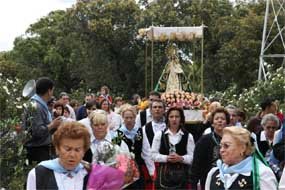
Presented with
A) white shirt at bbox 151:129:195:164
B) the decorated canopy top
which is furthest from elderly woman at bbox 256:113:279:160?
the decorated canopy top

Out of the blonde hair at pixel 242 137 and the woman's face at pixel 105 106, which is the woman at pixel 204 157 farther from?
the woman's face at pixel 105 106

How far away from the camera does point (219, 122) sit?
7379mm

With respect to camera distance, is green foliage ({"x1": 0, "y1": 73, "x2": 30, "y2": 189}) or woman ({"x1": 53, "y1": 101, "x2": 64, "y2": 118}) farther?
woman ({"x1": 53, "y1": 101, "x2": 64, "y2": 118})

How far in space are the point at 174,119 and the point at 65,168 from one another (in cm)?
394

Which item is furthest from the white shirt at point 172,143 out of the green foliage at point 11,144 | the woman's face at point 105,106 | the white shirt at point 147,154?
the woman's face at point 105,106

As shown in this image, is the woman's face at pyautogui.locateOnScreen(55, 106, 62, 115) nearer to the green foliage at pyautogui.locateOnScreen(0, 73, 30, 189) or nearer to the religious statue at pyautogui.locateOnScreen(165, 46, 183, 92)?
the green foliage at pyautogui.locateOnScreen(0, 73, 30, 189)

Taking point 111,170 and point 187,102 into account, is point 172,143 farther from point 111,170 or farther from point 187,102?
point 187,102

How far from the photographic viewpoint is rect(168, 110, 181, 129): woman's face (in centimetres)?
827

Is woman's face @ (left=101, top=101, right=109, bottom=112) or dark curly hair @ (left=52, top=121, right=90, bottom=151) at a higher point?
dark curly hair @ (left=52, top=121, right=90, bottom=151)

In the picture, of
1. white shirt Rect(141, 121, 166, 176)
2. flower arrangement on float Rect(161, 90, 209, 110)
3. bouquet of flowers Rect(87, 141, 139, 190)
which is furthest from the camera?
flower arrangement on float Rect(161, 90, 209, 110)

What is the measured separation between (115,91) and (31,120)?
37488mm

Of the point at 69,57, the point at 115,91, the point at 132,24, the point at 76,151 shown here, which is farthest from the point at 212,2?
the point at 76,151

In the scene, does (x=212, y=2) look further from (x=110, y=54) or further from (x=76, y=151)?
(x=76, y=151)

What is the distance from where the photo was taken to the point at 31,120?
307 inches
